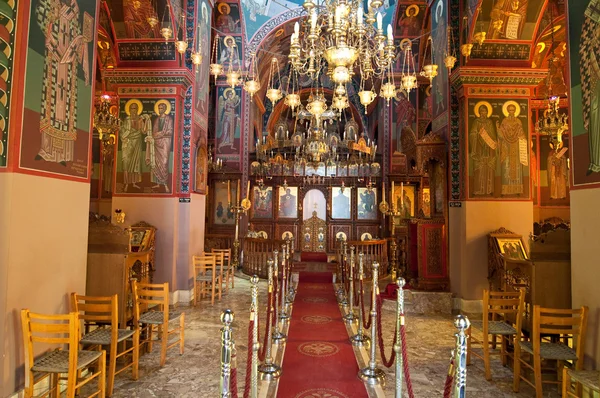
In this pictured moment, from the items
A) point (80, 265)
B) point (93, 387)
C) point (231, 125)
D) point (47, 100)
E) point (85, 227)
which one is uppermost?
point (231, 125)

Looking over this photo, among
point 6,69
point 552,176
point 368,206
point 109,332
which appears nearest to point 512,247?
point 552,176

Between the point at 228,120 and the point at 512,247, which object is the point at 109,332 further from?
the point at 228,120

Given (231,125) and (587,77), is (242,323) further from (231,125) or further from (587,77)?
(231,125)

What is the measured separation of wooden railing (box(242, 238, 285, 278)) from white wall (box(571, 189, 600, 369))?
26.6 ft

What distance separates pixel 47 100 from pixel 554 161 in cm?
1355

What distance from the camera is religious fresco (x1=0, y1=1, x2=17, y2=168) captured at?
11.9 ft

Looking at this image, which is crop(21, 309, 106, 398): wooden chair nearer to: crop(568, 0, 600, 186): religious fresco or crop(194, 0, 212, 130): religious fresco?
crop(568, 0, 600, 186): religious fresco

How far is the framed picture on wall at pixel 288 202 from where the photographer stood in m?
17.1

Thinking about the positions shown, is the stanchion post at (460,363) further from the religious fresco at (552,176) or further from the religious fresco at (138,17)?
the religious fresco at (552,176)

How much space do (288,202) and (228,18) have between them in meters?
8.01

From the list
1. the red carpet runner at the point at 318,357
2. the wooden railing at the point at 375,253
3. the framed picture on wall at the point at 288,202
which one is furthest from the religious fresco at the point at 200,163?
the framed picture on wall at the point at 288,202

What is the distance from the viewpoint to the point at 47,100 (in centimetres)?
416

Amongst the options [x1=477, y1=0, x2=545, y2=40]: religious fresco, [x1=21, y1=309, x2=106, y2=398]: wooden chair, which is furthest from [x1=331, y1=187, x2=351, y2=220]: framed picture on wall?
[x1=21, y1=309, x2=106, y2=398]: wooden chair

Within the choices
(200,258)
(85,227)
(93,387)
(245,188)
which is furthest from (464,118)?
(245,188)
